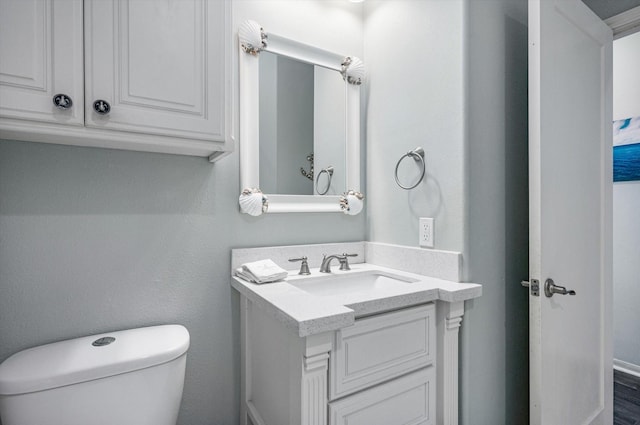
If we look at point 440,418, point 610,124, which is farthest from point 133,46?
point 610,124

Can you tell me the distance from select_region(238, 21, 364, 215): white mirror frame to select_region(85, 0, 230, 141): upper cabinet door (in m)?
0.32

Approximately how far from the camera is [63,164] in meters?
1.09

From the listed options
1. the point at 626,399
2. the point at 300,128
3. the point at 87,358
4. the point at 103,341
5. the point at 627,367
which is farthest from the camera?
the point at 627,367

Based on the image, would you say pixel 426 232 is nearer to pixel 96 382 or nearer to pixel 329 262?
pixel 329 262

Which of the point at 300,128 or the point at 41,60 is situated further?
the point at 300,128

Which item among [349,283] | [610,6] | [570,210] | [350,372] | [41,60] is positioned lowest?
[350,372]

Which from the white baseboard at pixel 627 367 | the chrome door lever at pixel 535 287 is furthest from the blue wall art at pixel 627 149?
the chrome door lever at pixel 535 287

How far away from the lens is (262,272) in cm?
124

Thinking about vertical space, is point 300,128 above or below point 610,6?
below

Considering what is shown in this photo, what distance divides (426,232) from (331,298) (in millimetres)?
551

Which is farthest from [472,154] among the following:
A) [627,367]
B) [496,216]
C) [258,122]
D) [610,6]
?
[627,367]

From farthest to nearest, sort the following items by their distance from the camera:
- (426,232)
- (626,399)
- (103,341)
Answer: (626,399) < (426,232) < (103,341)

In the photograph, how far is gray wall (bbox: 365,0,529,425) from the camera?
125 centimetres

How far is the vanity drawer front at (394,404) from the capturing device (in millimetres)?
979
